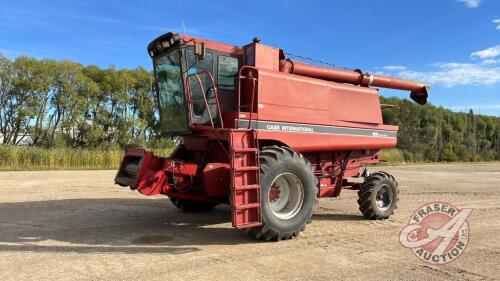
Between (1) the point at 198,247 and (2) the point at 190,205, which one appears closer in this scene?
(1) the point at 198,247

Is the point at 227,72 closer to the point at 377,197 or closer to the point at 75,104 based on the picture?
the point at 377,197

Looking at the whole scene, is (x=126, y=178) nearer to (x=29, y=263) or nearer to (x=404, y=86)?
(x=29, y=263)

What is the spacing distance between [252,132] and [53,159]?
61.3ft

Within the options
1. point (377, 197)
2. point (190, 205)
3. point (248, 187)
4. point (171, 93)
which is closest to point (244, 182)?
point (248, 187)

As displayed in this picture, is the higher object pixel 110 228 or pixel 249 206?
pixel 249 206

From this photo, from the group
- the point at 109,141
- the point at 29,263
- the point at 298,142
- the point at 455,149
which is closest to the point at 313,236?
the point at 298,142

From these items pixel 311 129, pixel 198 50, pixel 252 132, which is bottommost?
pixel 252 132

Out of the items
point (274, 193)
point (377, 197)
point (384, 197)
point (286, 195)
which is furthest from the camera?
point (384, 197)

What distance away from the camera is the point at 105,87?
31031 mm

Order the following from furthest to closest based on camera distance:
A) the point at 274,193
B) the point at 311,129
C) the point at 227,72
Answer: the point at 311,129 < the point at 227,72 < the point at 274,193

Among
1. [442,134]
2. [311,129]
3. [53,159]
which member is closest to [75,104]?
[53,159]

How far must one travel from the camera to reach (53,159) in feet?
75.8

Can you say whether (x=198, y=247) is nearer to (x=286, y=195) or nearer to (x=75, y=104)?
(x=286, y=195)

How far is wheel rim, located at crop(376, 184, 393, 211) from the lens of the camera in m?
9.54
